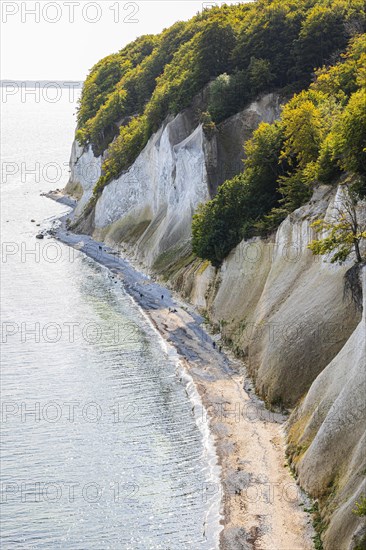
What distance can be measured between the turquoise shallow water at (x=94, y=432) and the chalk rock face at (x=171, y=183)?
8.22 metres

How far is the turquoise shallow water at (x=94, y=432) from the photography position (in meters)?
36.1

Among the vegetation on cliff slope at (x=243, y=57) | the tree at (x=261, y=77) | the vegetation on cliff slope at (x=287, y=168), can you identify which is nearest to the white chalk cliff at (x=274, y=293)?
the vegetation on cliff slope at (x=287, y=168)

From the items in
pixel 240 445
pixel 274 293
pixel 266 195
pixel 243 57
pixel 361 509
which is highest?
pixel 243 57

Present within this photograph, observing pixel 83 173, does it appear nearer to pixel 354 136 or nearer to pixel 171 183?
pixel 171 183

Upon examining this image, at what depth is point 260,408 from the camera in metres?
45.8

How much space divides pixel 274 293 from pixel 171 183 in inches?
1312

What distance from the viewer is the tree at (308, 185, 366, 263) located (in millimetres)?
42719

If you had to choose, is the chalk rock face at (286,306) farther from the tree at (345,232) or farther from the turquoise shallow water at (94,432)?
the turquoise shallow water at (94,432)

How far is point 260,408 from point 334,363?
848cm

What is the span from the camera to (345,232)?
4331 cm

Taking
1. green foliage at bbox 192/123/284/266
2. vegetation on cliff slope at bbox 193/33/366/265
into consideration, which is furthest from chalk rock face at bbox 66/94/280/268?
green foliage at bbox 192/123/284/266

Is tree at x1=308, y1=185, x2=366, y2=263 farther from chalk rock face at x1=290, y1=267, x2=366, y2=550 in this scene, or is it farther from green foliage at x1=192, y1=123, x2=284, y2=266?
green foliage at x1=192, y1=123, x2=284, y2=266

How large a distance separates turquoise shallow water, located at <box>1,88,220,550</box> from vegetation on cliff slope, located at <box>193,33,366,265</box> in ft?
33.9

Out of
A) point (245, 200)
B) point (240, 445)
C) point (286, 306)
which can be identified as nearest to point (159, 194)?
point (245, 200)
